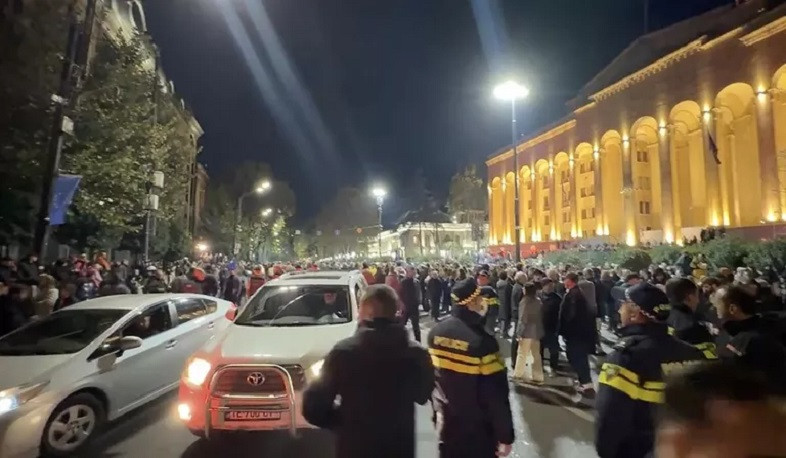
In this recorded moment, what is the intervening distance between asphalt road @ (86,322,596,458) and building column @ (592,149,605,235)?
41.8 metres

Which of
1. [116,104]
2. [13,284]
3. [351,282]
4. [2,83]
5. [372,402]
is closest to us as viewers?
[372,402]

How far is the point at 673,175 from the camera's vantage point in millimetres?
40469

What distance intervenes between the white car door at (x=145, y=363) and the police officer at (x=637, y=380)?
565 centimetres

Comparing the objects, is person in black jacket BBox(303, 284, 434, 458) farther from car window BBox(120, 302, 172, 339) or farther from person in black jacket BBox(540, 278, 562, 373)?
person in black jacket BBox(540, 278, 562, 373)

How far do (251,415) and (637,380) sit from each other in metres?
3.73

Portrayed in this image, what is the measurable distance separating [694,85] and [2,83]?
3969cm

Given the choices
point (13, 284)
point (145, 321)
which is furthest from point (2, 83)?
point (145, 321)

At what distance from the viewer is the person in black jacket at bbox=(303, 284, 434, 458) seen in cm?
280

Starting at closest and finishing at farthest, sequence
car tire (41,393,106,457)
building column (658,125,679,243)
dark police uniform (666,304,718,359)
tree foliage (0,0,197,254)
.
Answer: dark police uniform (666,304,718,359)
car tire (41,393,106,457)
tree foliage (0,0,197,254)
building column (658,125,679,243)

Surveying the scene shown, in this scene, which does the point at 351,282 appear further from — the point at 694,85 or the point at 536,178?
the point at 536,178

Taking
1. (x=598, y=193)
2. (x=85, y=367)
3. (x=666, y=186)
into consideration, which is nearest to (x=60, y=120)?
(x=85, y=367)

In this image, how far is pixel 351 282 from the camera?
24.6 ft

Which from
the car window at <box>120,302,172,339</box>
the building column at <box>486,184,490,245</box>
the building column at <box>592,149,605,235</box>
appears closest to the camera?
the car window at <box>120,302,172,339</box>

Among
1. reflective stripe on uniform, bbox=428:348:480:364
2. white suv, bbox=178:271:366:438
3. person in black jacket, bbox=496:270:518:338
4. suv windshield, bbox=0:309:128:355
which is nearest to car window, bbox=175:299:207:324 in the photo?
suv windshield, bbox=0:309:128:355
